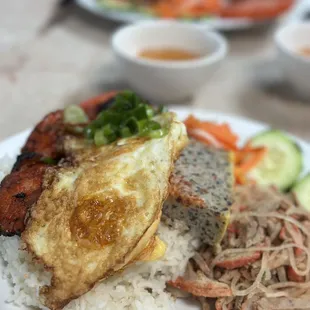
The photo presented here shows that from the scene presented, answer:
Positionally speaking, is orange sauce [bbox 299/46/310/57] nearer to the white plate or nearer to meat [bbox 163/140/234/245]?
the white plate

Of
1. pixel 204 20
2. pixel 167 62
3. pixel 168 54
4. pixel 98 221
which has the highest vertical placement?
pixel 98 221

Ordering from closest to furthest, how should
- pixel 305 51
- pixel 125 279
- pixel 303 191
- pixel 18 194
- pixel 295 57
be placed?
pixel 18 194
pixel 125 279
pixel 303 191
pixel 295 57
pixel 305 51

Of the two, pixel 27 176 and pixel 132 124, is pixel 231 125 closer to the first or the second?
pixel 132 124

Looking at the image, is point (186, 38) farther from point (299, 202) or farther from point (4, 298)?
point (4, 298)

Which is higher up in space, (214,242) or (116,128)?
(116,128)

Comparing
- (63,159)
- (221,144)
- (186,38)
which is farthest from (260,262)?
(186,38)

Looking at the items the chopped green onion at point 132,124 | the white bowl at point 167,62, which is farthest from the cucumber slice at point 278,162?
the chopped green onion at point 132,124

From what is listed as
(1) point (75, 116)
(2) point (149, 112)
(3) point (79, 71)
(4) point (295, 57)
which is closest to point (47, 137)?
(1) point (75, 116)

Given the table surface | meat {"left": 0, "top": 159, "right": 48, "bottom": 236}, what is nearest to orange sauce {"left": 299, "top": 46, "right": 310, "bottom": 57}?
the table surface
